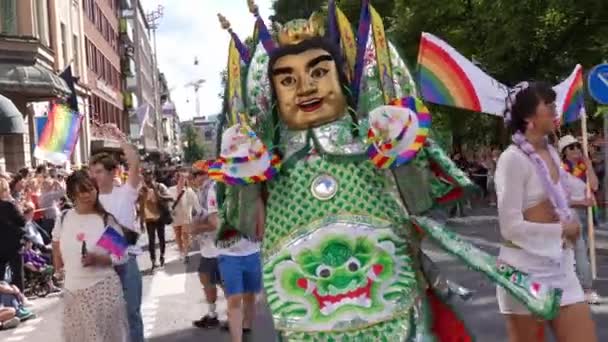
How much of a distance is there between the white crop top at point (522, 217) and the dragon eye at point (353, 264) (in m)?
0.97

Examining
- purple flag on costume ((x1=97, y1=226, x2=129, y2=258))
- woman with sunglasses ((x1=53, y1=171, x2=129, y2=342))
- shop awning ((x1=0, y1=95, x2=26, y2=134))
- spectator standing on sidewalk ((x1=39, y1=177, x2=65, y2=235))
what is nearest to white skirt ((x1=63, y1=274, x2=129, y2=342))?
woman with sunglasses ((x1=53, y1=171, x2=129, y2=342))

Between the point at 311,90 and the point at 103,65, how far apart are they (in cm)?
4591

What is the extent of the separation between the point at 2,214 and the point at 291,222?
6.70 m

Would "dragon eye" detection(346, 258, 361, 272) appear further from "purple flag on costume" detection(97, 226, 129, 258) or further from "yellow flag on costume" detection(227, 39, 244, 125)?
"purple flag on costume" detection(97, 226, 129, 258)

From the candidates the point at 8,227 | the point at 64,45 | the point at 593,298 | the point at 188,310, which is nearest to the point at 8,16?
the point at 64,45

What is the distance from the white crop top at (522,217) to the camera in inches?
159

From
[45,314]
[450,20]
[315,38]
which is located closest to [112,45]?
[450,20]

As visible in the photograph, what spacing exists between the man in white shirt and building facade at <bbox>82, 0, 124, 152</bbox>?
26.7m

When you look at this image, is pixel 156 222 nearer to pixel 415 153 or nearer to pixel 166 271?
pixel 166 271

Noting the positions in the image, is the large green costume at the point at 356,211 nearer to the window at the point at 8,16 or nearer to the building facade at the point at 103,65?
the window at the point at 8,16

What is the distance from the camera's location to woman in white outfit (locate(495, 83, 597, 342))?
405cm

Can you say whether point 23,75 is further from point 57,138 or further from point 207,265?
point 207,265

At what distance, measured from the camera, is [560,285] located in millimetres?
4039

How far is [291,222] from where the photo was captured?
351 centimetres
